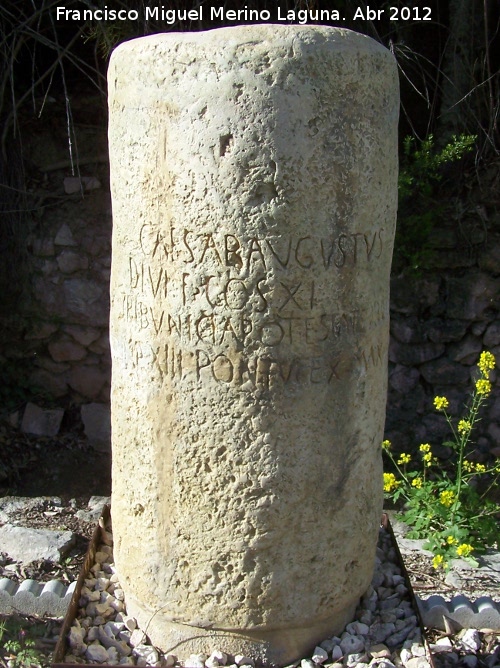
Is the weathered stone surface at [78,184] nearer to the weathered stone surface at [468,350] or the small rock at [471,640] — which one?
the weathered stone surface at [468,350]

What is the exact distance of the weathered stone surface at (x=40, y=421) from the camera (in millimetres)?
4762

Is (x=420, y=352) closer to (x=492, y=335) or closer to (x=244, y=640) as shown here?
(x=492, y=335)

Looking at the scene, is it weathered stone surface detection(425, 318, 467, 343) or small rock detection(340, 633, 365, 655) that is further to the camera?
weathered stone surface detection(425, 318, 467, 343)

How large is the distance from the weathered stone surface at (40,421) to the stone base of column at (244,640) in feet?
8.45

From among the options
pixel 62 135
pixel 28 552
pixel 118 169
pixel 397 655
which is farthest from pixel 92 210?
pixel 397 655

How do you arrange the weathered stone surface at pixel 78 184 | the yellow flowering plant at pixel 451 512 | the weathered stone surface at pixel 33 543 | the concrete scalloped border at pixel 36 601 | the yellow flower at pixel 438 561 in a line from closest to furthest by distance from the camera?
the concrete scalloped border at pixel 36 601, the yellow flower at pixel 438 561, the weathered stone surface at pixel 33 543, the yellow flowering plant at pixel 451 512, the weathered stone surface at pixel 78 184

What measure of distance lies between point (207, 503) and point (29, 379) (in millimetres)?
2967

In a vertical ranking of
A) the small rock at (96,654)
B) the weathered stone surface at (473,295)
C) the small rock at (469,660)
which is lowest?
the small rock at (469,660)

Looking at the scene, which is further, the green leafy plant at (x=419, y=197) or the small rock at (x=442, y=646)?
the green leafy plant at (x=419, y=197)

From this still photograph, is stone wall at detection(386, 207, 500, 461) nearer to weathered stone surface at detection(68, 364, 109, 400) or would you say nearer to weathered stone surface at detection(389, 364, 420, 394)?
weathered stone surface at detection(389, 364, 420, 394)

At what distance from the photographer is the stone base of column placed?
2.27 m

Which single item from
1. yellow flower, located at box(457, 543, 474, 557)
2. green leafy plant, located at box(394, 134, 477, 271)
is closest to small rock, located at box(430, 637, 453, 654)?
yellow flower, located at box(457, 543, 474, 557)

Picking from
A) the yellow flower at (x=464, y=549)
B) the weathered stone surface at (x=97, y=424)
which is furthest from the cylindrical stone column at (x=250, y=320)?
the weathered stone surface at (x=97, y=424)

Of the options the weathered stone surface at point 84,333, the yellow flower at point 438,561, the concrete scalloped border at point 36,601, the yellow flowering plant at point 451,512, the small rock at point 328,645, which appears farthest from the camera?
the weathered stone surface at point 84,333
